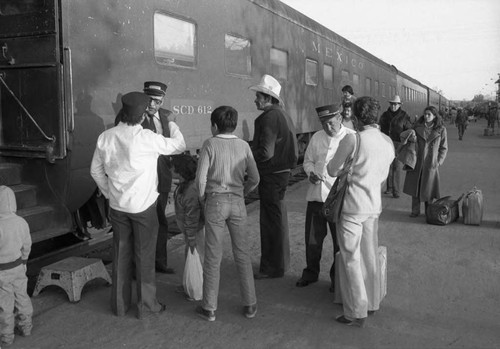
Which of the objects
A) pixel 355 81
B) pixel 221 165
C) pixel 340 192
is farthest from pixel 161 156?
pixel 355 81

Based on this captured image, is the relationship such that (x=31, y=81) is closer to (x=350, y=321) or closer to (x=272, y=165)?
(x=272, y=165)

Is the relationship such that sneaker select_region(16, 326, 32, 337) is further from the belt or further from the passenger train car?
the passenger train car

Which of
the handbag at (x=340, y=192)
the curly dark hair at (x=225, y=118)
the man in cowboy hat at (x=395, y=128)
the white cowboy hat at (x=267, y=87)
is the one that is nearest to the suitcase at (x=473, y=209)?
the man in cowboy hat at (x=395, y=128)

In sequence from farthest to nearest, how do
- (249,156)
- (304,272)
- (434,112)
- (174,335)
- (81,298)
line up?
(434,112)
(304,272)
(81,298)
(249,156)
(174,335)

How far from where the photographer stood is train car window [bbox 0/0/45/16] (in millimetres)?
4566

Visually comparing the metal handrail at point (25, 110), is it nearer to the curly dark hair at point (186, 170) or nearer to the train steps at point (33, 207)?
the train steps at point (33, 207)

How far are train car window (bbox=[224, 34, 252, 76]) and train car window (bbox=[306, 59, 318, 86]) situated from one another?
10.6 ft

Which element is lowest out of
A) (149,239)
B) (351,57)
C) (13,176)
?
(149,239)

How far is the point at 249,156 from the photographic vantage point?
3.78 metres

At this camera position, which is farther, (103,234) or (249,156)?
(103,234)

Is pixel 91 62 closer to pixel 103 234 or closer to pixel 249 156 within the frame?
pixel 249 156

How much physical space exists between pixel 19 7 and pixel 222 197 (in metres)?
2.76

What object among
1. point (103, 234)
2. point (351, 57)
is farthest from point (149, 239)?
point (351, 57)

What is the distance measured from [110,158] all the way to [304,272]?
1.94 meters
